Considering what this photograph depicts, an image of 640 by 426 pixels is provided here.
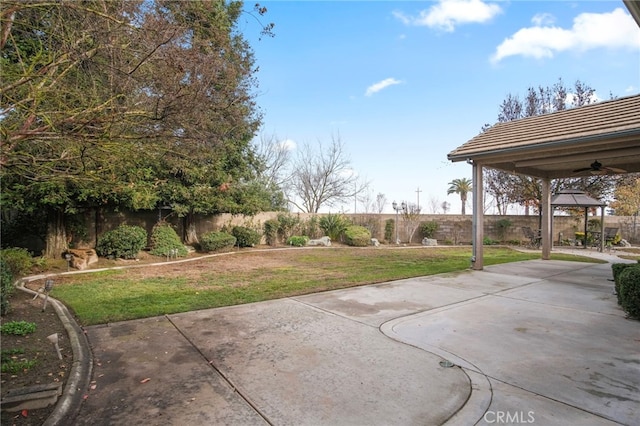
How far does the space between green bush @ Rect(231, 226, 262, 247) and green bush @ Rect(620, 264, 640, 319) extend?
476 inches

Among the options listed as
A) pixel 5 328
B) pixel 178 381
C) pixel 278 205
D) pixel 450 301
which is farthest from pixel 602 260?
pixel 278 205

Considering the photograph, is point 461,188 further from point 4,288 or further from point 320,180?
point 4,288

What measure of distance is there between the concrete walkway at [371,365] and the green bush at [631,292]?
23 cm

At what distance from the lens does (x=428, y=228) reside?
18.7 m

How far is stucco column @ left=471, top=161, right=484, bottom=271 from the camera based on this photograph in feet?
29.1

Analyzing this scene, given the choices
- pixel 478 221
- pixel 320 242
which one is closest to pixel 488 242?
pixel 320 242

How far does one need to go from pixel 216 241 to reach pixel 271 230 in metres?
3.60

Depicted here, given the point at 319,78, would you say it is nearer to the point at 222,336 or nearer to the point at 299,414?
the point at 222,336

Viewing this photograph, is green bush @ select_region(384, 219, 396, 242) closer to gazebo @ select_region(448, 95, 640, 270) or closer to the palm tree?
gazebo @ select_region(448, 95, 640, 270)

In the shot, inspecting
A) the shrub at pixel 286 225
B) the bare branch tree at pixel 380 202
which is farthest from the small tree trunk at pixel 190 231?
the bare branch tree at pixel 380 202

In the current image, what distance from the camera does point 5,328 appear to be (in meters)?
3.86

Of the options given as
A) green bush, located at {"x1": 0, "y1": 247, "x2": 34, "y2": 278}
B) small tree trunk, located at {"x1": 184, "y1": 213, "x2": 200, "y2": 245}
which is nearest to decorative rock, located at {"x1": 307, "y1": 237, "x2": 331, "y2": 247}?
small tree trunk, located at {"x1": 184, "y1": 213, "x2": 200, "y2": 245}

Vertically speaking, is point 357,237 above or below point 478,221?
below

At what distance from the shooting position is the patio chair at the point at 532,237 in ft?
54.2
